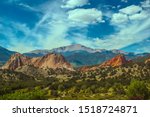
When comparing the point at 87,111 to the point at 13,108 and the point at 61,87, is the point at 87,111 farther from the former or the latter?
the point at 61,87

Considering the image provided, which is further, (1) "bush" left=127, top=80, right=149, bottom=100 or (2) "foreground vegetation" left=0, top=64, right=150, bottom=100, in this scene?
(2) "foreground vegetation" left=0, top=64, right=150, bottom=100

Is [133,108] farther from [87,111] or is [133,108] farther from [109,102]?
[87,111]

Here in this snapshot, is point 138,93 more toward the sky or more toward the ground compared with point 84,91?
more toward the sky

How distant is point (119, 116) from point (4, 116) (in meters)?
4.41

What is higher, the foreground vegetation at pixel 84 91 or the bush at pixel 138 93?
the bush at pixel 138 93

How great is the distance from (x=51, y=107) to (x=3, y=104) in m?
2.50

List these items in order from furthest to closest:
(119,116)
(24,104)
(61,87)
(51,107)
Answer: (61,87) → (24,104) → (51,107) → (119,116)

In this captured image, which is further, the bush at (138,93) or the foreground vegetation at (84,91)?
the foreground vegetation at (84,91)

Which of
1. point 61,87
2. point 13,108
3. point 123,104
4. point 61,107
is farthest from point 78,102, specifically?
point 61,87

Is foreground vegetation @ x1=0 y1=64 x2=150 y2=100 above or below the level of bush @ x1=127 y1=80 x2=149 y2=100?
below

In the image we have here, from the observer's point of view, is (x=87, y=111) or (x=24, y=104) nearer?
(x=87, y=111)

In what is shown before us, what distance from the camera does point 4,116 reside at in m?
11.6

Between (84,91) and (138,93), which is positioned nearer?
(138,93)

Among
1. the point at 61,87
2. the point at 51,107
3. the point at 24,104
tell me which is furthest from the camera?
the point at 61,87
